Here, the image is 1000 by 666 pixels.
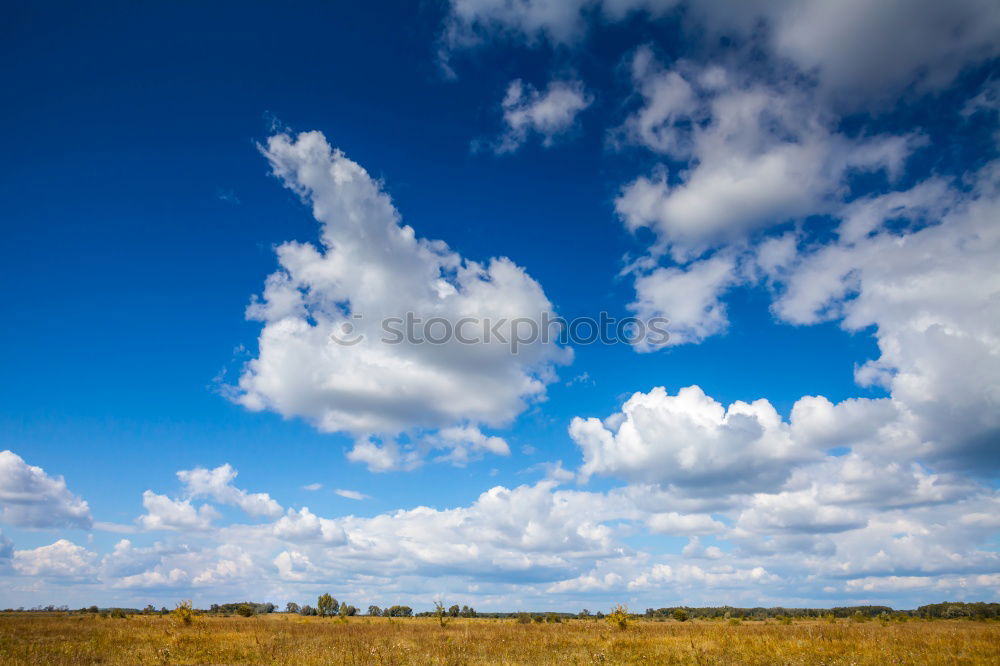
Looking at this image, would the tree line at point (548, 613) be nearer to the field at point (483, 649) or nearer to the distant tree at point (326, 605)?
the distant tree at point (326, 605)

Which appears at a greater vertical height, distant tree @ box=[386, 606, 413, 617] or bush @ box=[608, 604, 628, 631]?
bush @ box=[608, 604, 628, 631]

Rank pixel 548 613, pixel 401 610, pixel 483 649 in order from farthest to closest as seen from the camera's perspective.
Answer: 1. pixel 401 610
2. pixel 548 613
3. pixel 483 649

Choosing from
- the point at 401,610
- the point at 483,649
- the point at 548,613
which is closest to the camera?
the point at 483,649

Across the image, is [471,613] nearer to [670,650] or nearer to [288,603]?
[288,603]

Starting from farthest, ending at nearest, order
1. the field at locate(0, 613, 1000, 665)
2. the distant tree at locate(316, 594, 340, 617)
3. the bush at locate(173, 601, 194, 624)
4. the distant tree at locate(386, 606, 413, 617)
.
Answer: the distant tree at locate(386, 606, 413, 617), the distant tree at locate(316, 594, 340, 617), the bush at locate(173, 601, 194, 624), the field at locate(0, 613, 1000, 665)

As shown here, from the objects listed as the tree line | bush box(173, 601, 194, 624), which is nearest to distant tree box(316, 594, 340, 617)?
the tree line

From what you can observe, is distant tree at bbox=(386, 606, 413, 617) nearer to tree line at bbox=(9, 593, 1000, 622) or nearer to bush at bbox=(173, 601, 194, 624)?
tree line at bbox=(9, 593, 1000, 622)

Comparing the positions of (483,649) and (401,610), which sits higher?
(483,649)

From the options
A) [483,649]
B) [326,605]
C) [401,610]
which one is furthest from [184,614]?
[401,610]

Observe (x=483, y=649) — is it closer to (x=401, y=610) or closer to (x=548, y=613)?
(x=548, y=613)

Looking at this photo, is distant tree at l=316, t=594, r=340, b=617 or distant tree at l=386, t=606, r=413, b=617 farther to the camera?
distant tree at l=386, t=606, r=413, b=617

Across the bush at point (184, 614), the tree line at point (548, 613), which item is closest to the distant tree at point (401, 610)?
the tree line at point (548, 613)

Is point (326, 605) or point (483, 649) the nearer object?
point (483, 649)

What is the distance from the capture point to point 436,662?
2045cm
